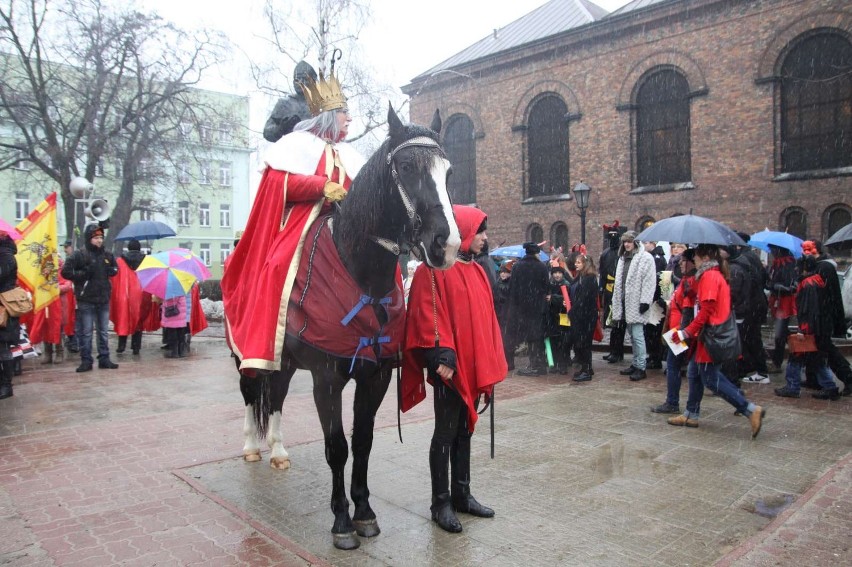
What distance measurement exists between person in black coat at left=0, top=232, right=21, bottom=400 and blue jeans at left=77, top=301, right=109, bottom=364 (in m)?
2.17

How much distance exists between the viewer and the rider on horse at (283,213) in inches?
149

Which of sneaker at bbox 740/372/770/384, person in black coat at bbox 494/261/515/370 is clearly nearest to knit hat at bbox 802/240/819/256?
sneaker at bbox 740/372/770/384

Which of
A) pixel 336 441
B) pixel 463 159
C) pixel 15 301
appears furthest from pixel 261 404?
pixel 463 159

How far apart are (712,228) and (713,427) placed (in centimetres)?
206

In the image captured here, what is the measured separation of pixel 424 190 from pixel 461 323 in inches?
41.2

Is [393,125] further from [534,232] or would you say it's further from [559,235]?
[534,232]

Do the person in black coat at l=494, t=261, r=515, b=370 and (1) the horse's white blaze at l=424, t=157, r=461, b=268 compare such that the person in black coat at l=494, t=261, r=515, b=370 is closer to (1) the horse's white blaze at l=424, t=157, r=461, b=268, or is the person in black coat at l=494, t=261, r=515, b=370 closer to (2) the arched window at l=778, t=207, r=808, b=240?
(1) the horse's white blaze at l=424, t=157, r=461, b=268

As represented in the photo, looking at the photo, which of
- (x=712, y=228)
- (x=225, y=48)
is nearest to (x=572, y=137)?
(x=225, y=48)

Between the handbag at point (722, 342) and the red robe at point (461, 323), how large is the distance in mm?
2977

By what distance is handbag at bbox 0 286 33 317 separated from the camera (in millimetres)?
7883

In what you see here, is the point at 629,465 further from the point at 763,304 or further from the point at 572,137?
the point at 572,137

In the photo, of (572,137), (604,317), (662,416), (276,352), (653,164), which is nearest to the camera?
(276,352)

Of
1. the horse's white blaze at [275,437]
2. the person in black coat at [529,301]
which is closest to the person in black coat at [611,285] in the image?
the person in black coat at [529,301]

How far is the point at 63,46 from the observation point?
23828mm
